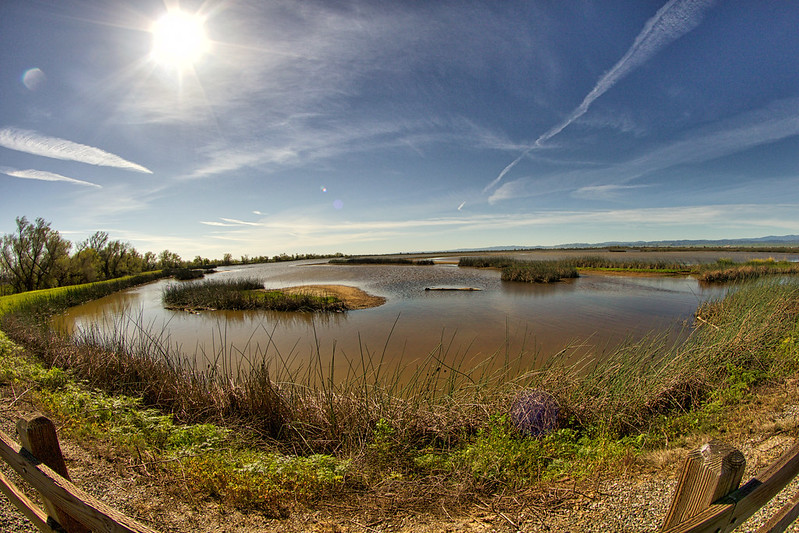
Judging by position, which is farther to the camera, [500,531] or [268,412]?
[268,412]

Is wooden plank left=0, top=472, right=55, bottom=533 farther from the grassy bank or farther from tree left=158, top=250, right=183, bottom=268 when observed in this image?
tree left=158, top=250, right=183, bottom=268

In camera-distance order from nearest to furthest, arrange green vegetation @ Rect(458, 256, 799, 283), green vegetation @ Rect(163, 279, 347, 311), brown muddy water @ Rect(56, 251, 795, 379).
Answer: brown muddy water @ Rect(56, 251, 795, 379), green vegetation @ Rect(163, 279, 347, 311), green vegetation @ Rect(458, 256, 799, 283)

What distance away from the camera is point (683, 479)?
1240mm

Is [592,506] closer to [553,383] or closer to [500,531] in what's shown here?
[500,531]

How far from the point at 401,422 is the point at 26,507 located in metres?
3.35

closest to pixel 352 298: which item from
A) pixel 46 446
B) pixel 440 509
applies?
pixel 440 509

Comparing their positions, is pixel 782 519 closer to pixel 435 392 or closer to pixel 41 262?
pixel 435 392

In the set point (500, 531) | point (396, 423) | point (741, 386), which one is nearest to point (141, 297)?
point (396, 423)

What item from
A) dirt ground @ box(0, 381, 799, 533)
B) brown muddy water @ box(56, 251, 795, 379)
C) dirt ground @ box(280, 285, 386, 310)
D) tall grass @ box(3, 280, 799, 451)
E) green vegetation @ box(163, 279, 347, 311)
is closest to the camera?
dirt ground @ box(0, 381, 799, 533)

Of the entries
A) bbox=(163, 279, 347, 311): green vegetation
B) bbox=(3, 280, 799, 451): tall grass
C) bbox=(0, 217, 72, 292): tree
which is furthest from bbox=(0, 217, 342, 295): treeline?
bbox=(3, 280, 799, 451): tall grass

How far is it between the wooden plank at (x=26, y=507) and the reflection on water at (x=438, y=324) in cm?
439

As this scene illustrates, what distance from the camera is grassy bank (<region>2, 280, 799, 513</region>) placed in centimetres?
306

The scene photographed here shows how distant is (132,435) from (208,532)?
93.2 inches

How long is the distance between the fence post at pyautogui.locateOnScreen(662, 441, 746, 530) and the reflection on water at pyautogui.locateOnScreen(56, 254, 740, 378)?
541cm
